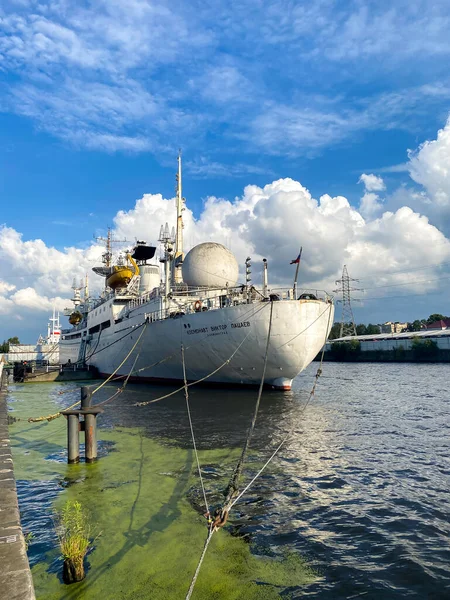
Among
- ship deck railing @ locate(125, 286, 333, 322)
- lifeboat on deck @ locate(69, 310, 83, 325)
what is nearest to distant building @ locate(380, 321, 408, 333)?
lifeboat on deck @ locate(69, 310, 83, 325)

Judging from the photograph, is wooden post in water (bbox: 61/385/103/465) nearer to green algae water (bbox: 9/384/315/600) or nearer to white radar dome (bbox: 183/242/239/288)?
green algae water (bbox: 9/384/315/600)

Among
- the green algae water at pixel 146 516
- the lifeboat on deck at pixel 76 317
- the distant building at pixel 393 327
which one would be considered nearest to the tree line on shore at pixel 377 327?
the distant building at pixel 393 327

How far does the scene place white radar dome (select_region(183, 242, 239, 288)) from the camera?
34750mm

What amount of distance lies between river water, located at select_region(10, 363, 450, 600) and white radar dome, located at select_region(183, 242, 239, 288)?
15.4 m

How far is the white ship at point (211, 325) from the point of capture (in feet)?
83.3

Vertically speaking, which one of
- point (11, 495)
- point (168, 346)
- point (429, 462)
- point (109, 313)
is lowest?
point (429, 462)

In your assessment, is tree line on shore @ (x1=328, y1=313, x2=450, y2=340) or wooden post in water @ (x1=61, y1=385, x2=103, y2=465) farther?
tree line on shore @ (x1=328, y1=313, x2=450, y2=340)

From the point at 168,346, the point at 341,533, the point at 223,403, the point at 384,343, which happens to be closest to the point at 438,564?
the point at 341,533

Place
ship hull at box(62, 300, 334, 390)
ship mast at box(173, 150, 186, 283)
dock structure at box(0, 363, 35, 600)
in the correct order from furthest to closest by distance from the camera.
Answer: ship mast at box(173, 150, 186, 283) < ship hull at box(62, 300, 334, 390) < dock structure at box(0, 363, 35, 600)

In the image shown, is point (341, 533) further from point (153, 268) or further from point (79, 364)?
point (79, 364)

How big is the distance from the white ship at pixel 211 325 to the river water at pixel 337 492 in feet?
18.0

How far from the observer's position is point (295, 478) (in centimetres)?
1050

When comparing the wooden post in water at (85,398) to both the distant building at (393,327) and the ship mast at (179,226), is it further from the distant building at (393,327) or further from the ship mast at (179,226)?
the distant building at (393,327)

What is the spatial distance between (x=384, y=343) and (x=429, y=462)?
3166 inches
